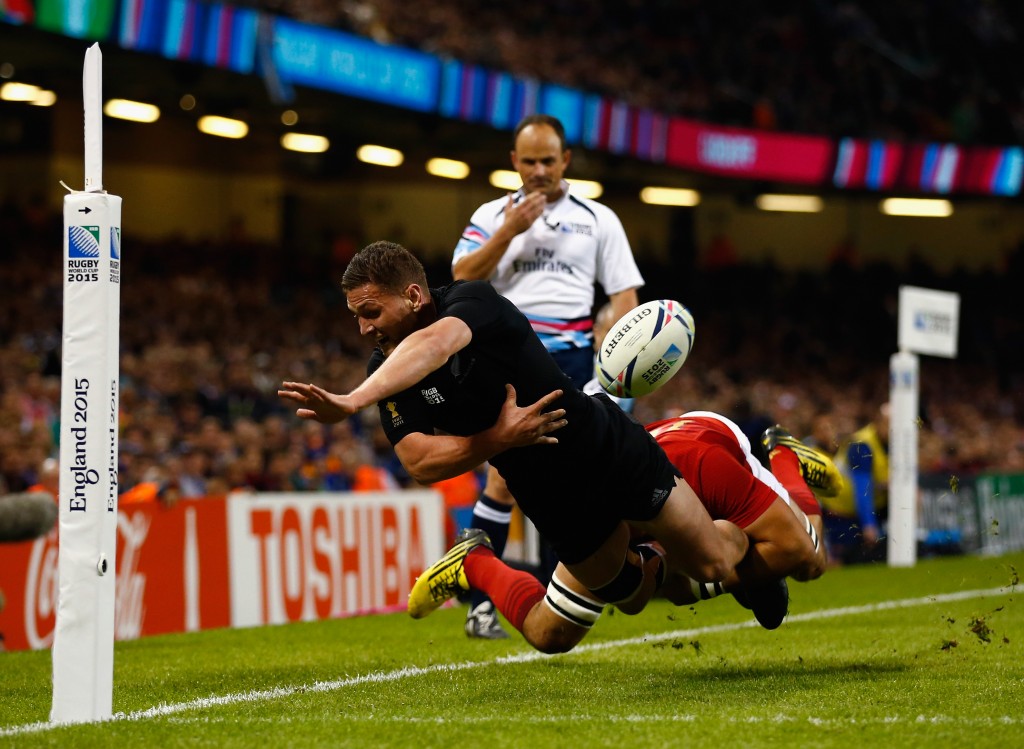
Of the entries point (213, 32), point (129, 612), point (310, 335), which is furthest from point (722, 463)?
point (310, 335)

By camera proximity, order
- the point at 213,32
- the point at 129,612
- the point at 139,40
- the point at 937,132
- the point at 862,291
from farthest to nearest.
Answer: the point at 862,291, the point at 937,132, the point at 213,32, the point at 139,40, the point at 129,612

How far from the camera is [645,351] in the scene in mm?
6363

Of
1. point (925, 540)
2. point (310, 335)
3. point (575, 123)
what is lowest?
point (925, 540)

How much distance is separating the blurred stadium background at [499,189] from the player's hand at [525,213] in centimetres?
482

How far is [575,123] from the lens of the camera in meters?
23.8

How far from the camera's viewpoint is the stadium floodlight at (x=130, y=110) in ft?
73.4

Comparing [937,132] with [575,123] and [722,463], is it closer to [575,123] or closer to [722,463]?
[575,123]

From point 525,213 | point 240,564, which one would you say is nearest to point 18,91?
point 240,564

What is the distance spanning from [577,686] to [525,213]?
253cm

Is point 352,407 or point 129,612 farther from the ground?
point 352,407

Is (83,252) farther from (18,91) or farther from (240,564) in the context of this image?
(18,91)

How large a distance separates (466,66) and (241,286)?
4.67 metres

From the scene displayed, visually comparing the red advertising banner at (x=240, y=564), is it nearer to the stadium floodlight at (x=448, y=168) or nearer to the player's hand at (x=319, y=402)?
the player's hand at (x=319, y=402)

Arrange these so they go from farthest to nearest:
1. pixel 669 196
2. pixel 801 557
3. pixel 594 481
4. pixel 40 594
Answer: pixel 669 196, pixel 40 594, pixel 801 557, pixel 594 481
